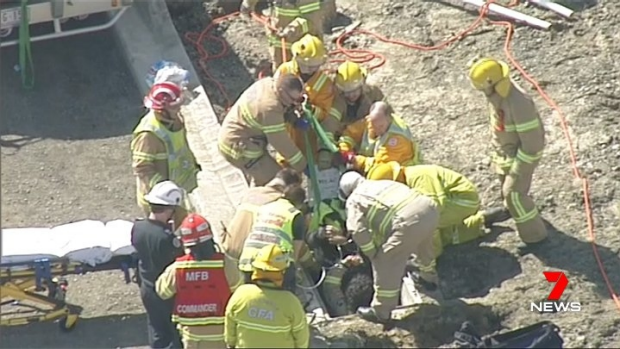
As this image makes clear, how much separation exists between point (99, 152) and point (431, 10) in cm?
381

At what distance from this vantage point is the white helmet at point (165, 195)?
12141mm

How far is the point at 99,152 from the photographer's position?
15.1m

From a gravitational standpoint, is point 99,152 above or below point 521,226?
below

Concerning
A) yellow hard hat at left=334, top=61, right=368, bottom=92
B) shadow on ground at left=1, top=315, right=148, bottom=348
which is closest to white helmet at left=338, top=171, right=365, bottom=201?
yellow hard hat at left=334, top=61, right=368, bottom=92

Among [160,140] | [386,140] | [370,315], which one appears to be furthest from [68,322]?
[386,140]

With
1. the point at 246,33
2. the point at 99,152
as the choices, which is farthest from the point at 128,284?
the point at 246,33

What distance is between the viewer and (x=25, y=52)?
51.5 ft

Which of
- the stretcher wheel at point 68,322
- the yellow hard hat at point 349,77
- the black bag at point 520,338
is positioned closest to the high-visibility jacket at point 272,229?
the black bag at point 520,338

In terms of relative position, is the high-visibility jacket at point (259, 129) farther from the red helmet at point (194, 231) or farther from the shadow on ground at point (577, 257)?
the shadow on ground at point (577, 257)

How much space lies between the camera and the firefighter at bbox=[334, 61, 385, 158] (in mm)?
13242

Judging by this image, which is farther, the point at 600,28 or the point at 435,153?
the point at 600,28

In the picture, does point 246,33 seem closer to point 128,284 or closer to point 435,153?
point 435,153

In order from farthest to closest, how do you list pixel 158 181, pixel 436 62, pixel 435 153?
pixel 436 62
pixel 435 153
pixel 158 181

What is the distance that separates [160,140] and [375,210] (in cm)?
187
